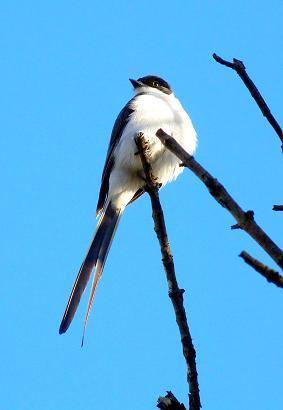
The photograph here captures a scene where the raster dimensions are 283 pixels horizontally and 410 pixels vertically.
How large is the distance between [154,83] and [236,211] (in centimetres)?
604

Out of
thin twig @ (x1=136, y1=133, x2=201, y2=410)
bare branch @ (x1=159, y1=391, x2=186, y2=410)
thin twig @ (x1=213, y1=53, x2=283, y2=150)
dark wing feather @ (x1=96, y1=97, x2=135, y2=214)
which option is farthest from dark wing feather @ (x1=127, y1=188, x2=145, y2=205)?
thin twig @ (x1=213, y1=53, x2=283, y2=150)

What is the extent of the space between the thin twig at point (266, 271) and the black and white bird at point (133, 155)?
13.8 ft

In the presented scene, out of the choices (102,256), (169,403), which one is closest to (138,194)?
(102,256)

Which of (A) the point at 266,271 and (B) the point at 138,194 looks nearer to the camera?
(A) the point at 266,271

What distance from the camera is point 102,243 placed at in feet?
18.7

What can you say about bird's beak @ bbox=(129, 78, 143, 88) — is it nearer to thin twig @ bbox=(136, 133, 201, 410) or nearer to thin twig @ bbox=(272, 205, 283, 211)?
thin twig @ bbox=(136, 133, 201, 410)

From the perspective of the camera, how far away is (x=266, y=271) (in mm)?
1396

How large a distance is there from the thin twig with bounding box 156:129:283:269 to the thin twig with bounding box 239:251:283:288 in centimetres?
2

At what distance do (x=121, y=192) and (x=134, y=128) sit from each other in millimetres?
590

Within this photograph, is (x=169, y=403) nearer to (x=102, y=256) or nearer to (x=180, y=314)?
(x=180, y=314)

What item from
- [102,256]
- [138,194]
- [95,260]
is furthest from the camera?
[138,194]

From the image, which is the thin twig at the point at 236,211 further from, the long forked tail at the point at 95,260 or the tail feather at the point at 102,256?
Result: the tail feather at the point at 102,256

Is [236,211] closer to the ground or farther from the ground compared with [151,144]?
closer to the ground

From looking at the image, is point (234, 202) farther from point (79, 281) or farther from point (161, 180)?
point (161, 180)
